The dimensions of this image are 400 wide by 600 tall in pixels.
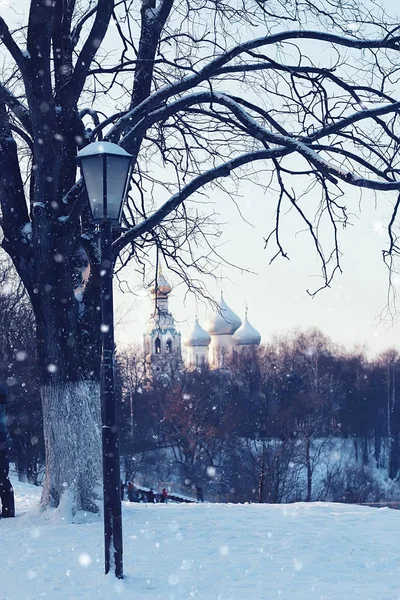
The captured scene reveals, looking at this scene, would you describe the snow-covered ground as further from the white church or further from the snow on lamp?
the white church

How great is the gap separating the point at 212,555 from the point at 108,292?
2478mm

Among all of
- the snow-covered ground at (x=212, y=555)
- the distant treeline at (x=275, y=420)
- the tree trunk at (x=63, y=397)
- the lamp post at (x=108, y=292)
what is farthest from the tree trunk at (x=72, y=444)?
the distant treeline at (x=275, y=420)

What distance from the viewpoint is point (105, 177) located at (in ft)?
22.9

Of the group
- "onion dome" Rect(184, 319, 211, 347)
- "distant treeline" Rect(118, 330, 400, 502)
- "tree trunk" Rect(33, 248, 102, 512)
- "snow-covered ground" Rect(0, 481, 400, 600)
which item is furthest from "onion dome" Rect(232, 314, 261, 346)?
"tree trunk" Rect(33, 248, 102, 512)

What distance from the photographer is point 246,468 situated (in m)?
47.8

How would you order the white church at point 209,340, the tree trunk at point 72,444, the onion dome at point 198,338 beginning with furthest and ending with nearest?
the onion dome at point 198,338 → the white church at point 209,340 → the tree trunk at point 72,444

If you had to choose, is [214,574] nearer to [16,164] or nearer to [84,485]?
[84,485]

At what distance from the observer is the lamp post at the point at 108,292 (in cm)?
682

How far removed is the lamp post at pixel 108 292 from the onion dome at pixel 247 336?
8137cm

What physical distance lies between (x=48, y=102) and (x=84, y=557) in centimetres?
509

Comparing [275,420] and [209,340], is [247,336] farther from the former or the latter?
[275,420]

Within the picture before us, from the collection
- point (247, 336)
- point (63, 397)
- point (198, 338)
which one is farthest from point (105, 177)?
point (198, 338)

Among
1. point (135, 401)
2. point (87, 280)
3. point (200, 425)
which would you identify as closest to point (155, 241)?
point (87, 280)

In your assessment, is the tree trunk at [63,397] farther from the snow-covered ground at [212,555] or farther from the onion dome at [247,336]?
the onion dome at [247,336]
